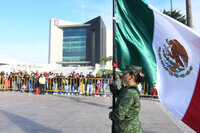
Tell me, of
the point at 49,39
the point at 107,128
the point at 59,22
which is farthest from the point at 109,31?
the point at 107,128

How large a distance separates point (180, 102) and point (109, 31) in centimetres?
8189

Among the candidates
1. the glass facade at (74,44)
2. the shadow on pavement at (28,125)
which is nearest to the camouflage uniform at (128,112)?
the shadow on pavement at (28,125)

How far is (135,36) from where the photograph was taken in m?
2.93

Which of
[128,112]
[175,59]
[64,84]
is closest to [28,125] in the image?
[128,112]

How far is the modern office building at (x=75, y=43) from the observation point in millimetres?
69000

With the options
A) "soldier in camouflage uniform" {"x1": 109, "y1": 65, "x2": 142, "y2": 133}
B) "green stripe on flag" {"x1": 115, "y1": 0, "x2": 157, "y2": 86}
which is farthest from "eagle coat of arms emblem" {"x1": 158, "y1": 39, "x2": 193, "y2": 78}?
"soldier in camouflage uniform" {"x1": 109, "y1": 65, "x2": 142, "y2": 133}

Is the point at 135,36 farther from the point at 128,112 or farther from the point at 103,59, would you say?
the point at 103,59

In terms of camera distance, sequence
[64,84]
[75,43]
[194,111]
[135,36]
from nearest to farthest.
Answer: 1. [194,111]
2. [135,36]
3. [64,84]
4. [75,43]

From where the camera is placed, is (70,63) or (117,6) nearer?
(117,6)

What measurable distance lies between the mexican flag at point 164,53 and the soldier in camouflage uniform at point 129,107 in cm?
75

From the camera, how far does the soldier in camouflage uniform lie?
185cm

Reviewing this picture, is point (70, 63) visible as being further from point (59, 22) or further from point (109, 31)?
point (109, 31)

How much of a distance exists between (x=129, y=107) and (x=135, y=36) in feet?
4.99

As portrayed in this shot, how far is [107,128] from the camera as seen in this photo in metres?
4.39
